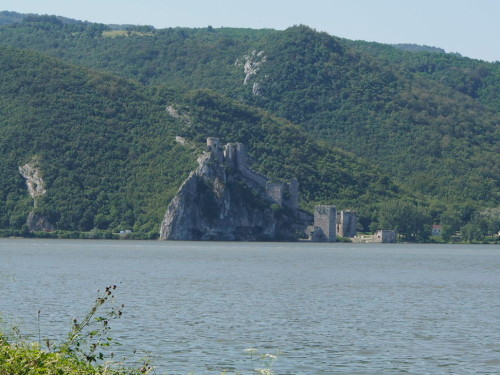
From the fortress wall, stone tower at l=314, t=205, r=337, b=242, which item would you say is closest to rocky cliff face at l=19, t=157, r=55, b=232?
the fortress wall

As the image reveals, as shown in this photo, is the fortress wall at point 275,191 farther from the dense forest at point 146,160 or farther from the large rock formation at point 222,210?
the dense forest at point 146,160

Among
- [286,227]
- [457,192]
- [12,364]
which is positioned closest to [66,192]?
[286,227]

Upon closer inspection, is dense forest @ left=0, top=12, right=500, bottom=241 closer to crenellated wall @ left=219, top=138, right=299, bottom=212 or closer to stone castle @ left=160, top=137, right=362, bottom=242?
stone castle @ left=160, top=137, right=362, bottom=242

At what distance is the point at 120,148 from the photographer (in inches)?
6511

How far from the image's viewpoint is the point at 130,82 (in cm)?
19250

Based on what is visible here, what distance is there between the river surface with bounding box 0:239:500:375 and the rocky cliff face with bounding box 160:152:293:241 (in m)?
57.7

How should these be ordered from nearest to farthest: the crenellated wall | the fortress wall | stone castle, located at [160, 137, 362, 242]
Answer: stone castle, located at [160, 137, 362, 242], the fortress wall, the crenellated wall

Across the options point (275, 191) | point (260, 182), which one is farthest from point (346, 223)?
point (260, 182)

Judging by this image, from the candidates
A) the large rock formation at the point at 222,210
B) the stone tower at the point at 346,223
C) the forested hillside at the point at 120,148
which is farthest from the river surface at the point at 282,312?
the stone tower at the point at 346,223

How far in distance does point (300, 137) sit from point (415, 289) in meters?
125

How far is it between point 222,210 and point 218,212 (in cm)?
60

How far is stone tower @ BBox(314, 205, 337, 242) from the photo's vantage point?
145875 millimetres

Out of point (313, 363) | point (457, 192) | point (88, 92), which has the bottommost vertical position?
point (313, 363)

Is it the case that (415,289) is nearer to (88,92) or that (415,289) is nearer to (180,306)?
(180,306)
